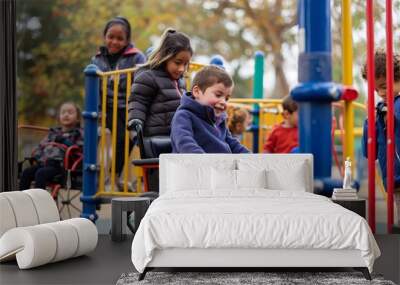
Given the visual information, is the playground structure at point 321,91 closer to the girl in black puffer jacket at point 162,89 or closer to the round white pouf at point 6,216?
the girl in black puffer jacket at point 162,89

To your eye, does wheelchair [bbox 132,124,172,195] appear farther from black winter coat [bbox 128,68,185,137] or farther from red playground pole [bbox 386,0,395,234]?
red playground pole [bbox 386,0,395,234]

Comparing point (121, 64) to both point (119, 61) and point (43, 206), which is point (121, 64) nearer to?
Result: point (119, 61)

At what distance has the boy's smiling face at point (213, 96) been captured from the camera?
4332 millimetres

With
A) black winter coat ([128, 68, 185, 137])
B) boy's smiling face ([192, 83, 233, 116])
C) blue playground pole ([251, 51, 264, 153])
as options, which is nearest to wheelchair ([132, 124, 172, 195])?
black winter coat ([128, 68, 185, 137])

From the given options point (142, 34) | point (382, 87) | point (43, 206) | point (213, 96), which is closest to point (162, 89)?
point (213, 96)

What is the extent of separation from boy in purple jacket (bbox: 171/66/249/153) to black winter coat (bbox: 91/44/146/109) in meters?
0.97

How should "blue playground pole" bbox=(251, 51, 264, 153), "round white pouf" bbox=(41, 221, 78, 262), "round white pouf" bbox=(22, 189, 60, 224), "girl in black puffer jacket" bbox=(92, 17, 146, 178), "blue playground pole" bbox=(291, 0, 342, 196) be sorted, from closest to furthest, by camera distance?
"round white pouf" bbox=(41, 221, 78, 262)
"round white pouf" bbox=(22, 189, 60, 224)
"blue playground pole" bbox=(291, 0, 342, 196)
"girl in black puffer jacket" bbox=(92, 17, 146, 178)
"blue playground pole" bbox=(251, 51, 264, 153)

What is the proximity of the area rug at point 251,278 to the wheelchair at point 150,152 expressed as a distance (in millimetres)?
1291

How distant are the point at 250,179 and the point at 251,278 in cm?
94

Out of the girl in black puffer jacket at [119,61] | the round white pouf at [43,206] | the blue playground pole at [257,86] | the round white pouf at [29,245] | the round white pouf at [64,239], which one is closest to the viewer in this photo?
the round white pouf at [29,245]

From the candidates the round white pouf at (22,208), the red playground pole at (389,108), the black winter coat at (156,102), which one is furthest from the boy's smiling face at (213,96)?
the round white pouf at (22,208)

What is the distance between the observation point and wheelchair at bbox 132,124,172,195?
4422 mm

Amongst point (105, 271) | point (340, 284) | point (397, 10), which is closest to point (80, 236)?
point (105, 271)

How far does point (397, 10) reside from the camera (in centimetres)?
566
